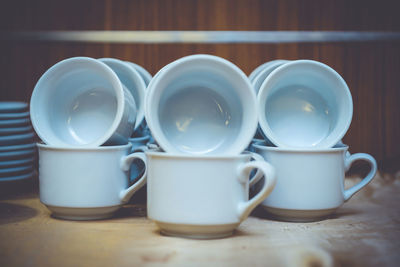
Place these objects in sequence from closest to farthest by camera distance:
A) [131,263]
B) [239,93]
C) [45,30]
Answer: [131,263] < [239,93] < [45,30]

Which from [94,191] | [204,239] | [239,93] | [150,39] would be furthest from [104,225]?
[150,39]

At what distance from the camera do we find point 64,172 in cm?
79

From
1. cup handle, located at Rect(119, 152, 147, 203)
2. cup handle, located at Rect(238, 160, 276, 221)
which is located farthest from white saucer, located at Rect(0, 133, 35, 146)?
cup handle, located at Rect(238, 160, 276, 221)

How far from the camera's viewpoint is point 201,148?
2.64ft

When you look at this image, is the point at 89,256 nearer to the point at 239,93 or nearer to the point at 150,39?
the point at 239,93

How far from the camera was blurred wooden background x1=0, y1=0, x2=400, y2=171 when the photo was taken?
127 centimetres

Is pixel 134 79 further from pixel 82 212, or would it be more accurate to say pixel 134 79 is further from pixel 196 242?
pixel 196 242

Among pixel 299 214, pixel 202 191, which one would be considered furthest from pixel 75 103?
pixel 299 214

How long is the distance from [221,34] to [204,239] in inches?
28.7

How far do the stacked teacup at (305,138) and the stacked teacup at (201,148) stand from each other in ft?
0.30

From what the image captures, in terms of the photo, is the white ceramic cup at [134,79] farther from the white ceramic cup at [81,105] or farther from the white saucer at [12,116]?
the white saucer at [12,116]

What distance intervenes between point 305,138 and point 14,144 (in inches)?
25.1

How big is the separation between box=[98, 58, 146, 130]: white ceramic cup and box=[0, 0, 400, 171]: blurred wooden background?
27 centimetres

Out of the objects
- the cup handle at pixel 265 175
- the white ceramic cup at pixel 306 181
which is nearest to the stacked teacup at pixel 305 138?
the white ceramic cup at pixel 306 181
